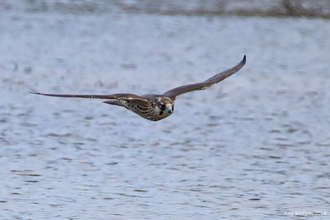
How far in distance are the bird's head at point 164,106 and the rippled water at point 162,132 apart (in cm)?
123

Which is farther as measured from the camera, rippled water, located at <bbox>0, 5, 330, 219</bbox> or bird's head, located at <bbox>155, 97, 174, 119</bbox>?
rippled water, located at <bbox>0, 5, 330, 219</bbox>

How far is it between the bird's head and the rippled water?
4.03ft

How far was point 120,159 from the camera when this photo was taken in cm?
1226

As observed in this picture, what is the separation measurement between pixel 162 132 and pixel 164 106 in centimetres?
527

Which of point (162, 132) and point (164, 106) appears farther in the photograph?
point (162, 132)

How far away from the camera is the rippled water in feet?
33.1

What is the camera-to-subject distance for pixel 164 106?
30.5ft

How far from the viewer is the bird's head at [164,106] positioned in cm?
930

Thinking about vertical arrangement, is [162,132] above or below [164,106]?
below

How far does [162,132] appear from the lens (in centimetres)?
1455

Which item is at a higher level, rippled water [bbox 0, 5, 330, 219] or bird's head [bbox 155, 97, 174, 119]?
bird's head [bbox 155, 97, 174, 119]

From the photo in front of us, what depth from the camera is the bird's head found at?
366 inches

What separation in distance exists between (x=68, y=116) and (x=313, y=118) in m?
5.03

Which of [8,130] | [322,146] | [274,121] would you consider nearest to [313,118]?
[274,121]
